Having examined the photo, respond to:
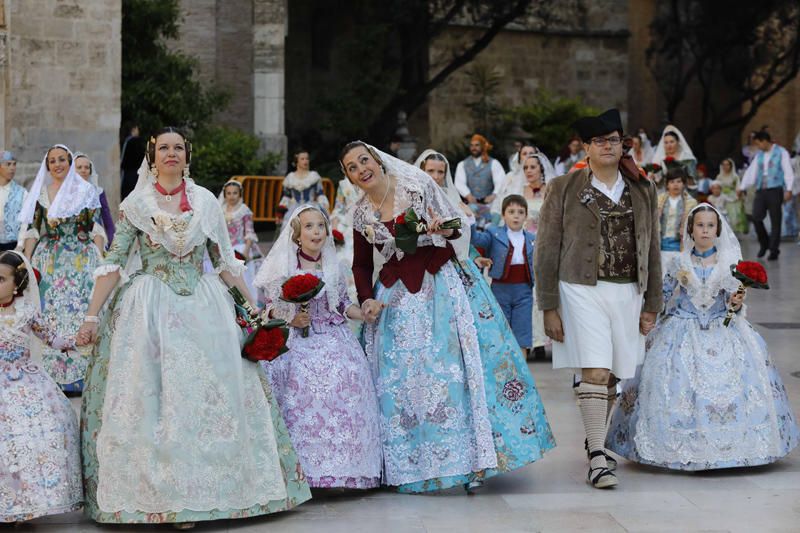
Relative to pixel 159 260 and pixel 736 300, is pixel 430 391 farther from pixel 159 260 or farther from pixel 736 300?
pixel 736 300

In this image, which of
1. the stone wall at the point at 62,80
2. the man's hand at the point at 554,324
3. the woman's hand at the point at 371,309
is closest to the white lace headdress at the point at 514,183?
the stone wall at the point at 62,80

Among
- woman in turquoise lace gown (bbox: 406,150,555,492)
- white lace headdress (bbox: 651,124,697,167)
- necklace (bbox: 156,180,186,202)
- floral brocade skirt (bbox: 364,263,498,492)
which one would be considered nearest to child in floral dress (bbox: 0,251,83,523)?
necklace (bbox: 156,180,186,202)

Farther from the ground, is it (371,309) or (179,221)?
(179,221)

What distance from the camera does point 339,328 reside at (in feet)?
24.8

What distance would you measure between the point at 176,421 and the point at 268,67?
21900mm

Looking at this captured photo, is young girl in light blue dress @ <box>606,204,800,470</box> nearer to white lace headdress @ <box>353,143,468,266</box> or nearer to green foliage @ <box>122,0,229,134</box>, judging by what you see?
white lace headdress @ <box>353,143,468,266</box>

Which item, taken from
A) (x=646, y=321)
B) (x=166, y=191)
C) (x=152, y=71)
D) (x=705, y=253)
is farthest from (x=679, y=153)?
(x=152, y=71)

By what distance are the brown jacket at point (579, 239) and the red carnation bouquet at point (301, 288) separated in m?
1.17

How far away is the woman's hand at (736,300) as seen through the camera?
8.05 meters

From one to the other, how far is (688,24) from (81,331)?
33320mm

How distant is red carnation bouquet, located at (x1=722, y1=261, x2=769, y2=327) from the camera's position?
26.1 ft

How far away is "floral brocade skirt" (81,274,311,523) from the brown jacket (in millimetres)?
1647

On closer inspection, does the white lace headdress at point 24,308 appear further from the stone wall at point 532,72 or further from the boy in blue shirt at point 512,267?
the stone wall at point 532,72

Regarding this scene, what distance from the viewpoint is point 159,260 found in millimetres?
7008
